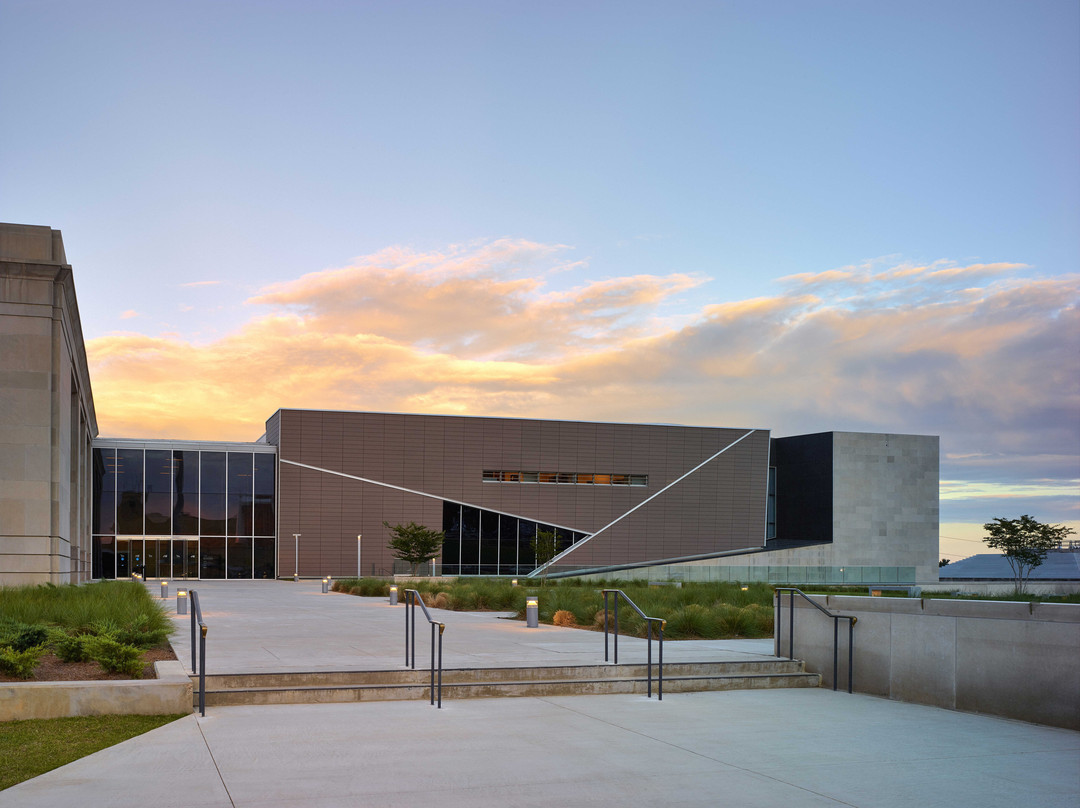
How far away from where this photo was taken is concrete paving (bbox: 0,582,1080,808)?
6879mm

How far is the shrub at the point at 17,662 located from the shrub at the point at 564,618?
1207 centimetres

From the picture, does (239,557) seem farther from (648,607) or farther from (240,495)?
(648,607)

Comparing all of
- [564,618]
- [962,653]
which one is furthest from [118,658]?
[564,618]

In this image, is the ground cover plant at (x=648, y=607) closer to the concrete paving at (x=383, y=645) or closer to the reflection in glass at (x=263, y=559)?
the concrete paving at (x=383, y=645)

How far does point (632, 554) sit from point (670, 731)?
2247 inches

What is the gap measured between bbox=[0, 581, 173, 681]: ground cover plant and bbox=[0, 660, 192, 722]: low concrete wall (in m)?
1.00

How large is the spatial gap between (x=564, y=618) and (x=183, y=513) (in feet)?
138

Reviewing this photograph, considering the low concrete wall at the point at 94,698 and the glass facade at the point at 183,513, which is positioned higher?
the low concrete wall at the point at 94,698

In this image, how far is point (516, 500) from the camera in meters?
63.5

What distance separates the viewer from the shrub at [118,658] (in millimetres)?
10531

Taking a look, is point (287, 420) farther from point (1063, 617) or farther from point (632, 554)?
point (1063, 617)

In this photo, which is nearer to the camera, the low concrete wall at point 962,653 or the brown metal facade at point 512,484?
the low concrete wall at point 962,653

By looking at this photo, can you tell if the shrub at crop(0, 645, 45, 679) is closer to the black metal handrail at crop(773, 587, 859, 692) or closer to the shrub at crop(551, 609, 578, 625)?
the black metal handrail at crop(773, 587, 859, 692)

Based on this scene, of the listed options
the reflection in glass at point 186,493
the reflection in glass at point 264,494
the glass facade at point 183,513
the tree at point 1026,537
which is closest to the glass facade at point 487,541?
the reflection in glass at point 264,494
